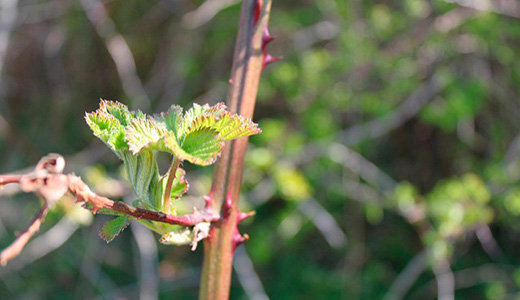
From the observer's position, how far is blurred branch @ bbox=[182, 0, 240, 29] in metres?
1.86

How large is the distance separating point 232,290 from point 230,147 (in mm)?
1679

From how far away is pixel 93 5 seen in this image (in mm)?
2023

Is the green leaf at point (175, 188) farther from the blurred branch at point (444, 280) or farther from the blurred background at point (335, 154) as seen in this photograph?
the blurred branch at point (444, 280)

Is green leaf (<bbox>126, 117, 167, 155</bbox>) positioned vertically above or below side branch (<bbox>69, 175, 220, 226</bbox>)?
above

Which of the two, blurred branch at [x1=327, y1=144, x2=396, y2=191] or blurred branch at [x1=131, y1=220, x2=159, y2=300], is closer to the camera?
blurred branch at [x1=327, y1=144, x2=396, y2=191]

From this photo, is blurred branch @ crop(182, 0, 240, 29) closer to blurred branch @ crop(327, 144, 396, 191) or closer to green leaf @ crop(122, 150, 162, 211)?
blurred branch @ crop(327, 144, 396, 191)

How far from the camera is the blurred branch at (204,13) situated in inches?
73.3

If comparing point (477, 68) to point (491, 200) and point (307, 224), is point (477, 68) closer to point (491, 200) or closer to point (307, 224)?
point (491, 200)

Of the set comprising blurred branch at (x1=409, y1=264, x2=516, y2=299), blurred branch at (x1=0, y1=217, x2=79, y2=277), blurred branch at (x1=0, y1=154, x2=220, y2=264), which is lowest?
blurred branch at (x1=0, y1=154, x2=220, y2=264)

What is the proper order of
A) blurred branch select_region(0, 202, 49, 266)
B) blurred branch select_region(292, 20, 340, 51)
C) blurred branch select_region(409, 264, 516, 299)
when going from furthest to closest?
blurred branch select_region(292, 20, 340, 51) → blurred branch select_region(409, 264, 516, 299) → blurred branch select_region(0, 202, 49, 266)

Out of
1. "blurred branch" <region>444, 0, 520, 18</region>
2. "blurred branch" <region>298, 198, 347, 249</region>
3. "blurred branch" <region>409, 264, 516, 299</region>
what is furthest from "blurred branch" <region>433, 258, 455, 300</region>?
"blurred branch" <region>444, 0, 520, 18</region>

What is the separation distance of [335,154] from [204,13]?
0.76 meters

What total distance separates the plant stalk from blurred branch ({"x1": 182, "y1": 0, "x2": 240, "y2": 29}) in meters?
1.38

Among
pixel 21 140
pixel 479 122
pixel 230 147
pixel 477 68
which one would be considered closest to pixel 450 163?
pixel 479 122
